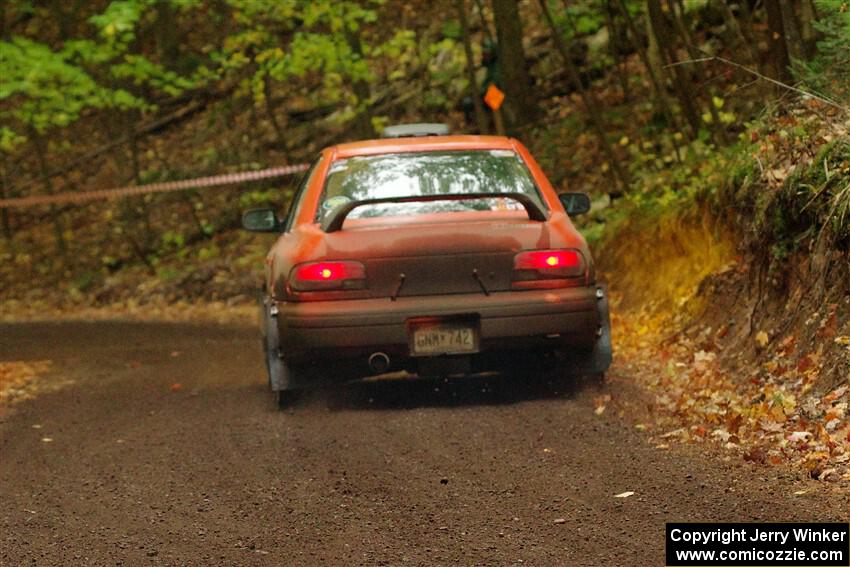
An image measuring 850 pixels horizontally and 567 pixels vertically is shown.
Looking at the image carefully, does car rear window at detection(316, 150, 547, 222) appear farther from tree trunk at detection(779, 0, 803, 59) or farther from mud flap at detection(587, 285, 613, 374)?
tree trunk at detection(779, 0, 803, 59)

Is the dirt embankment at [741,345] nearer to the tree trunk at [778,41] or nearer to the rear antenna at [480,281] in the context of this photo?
the rear antenna at [480,281]

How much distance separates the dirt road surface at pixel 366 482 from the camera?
5.07 metres

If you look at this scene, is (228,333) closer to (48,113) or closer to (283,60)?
(283,60)

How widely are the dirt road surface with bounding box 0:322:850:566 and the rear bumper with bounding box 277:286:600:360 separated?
480mm

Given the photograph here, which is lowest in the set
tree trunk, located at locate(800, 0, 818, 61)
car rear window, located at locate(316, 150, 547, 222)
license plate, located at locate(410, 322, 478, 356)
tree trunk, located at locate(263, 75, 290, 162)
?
tree trunk, located at locate(263, 75, 290, 162)

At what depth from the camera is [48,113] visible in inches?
844

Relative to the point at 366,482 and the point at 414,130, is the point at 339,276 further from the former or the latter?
the point at 414,130

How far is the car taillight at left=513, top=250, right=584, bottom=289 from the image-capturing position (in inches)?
317

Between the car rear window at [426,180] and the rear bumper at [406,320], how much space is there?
0.79 m

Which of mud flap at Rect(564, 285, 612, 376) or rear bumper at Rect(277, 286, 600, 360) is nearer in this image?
rear bumper at Rect(277, 286, 600, 360)

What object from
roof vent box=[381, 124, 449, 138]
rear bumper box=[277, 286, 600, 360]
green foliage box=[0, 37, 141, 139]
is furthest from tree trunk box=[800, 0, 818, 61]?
green foliage box=[0, 37, 141, 139]

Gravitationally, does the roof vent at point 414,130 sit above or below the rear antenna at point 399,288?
above

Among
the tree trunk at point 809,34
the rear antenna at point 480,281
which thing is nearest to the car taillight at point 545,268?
the rear antenna at point 480,281

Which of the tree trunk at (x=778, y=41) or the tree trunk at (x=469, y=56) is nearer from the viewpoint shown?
the tree trunk at (x=778, y=41)
